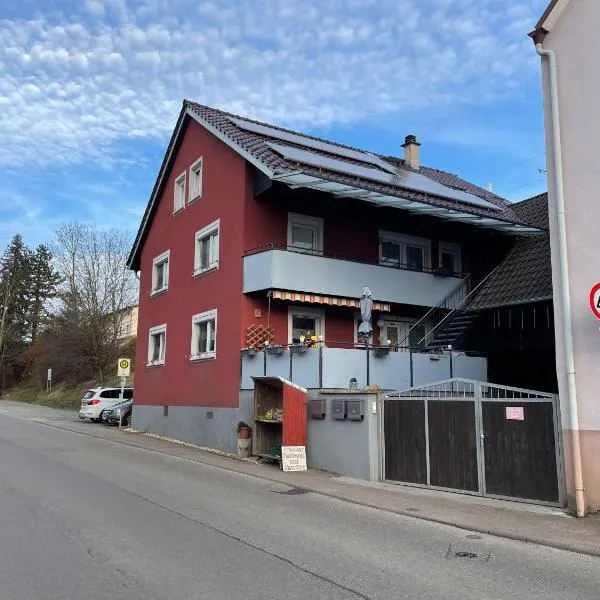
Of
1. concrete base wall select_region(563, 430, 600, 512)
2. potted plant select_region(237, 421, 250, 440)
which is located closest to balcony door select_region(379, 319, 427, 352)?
potted plant select_region(237, 421, 250, 440)

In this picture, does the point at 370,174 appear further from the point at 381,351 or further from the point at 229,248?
the point at 381,351

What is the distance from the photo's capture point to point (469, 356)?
18.2 m

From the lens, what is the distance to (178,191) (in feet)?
80.0

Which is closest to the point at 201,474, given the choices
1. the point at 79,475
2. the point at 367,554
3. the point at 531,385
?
the point at 79,475

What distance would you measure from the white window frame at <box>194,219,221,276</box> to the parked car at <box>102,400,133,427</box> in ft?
28.7

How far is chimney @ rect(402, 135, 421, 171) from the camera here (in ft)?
92.2

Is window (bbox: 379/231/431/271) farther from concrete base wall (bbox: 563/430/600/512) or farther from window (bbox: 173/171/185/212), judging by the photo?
concrete base wall (bbox: 563/430/600/512)

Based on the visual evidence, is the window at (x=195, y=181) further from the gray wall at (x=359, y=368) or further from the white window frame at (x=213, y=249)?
the gray wall at (x=359, y=368)

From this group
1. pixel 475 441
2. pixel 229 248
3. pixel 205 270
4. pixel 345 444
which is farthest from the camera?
pixel 205 270

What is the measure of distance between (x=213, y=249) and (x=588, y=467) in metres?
13.8

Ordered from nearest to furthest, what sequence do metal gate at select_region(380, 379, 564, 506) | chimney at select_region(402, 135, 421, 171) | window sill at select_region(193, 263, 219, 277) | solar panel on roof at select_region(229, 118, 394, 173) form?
metal gate at select_region(380, 379, 564, 506), window sill at select_region(193, 263, 219, 277), solar panel on roof at select_region(229, 118, 394, 173), chimney at select_region(402, 135, 421, 171)

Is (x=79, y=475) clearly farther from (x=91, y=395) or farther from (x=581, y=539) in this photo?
(x=91, y=395)

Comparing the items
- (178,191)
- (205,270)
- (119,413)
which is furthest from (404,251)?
(119,413)

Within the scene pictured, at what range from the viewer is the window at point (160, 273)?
24469mm
